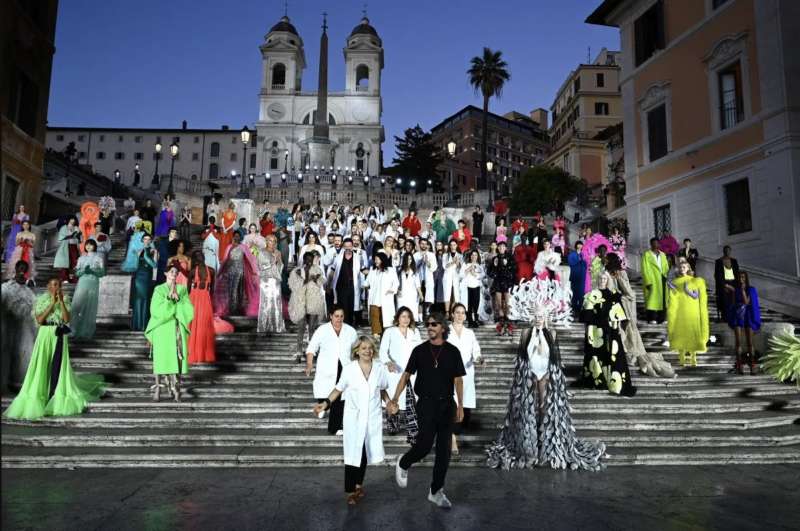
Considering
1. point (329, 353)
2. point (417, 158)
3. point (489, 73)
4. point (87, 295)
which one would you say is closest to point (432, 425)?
point (329, 353)

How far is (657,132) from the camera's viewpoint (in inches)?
868

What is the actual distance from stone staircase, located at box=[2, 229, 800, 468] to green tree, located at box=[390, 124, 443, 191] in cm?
5625

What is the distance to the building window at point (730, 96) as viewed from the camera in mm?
18188

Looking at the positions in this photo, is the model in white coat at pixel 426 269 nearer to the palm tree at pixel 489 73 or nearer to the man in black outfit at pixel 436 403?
the man in black outfit at pixel 436 403

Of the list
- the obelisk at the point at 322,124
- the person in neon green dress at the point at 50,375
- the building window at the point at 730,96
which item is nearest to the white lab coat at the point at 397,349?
the person in neon green dress at the point at 50,375

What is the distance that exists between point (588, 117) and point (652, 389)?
56202mm

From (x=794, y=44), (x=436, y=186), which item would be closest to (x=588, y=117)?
(x=436, y=186)

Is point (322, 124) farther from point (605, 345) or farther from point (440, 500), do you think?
point (440, 500)

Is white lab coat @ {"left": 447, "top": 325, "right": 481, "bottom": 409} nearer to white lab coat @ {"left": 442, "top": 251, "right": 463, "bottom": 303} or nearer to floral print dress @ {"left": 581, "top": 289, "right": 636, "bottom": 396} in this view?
floral print dress @ {"left": 581, "top": 289, "right": 636, "bottom": 396}

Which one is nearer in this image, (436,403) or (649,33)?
(436,403)

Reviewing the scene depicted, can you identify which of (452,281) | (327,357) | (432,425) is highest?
(452,281)

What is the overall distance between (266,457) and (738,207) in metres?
17.6

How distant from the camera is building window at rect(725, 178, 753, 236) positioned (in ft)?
57.2

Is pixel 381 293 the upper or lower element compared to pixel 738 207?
lower
